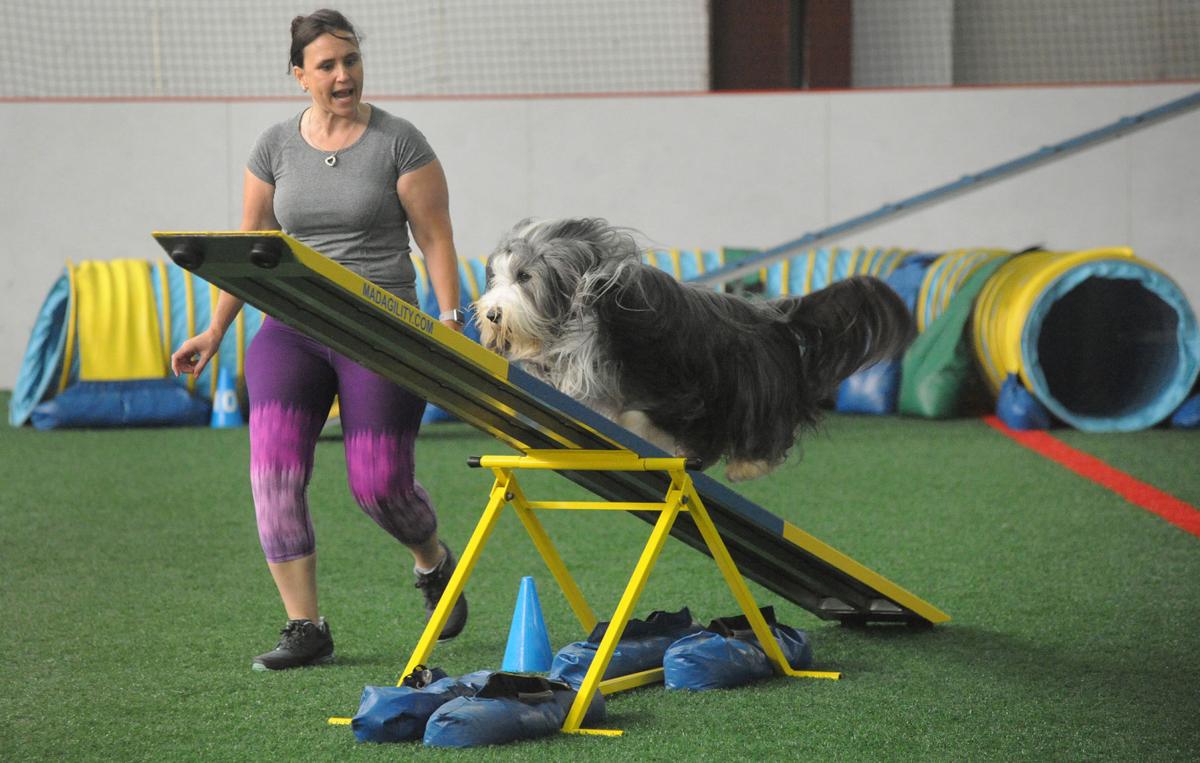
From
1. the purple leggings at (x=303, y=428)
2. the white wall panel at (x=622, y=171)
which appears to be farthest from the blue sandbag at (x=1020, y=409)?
the purple leggings at (x=303, y=428)

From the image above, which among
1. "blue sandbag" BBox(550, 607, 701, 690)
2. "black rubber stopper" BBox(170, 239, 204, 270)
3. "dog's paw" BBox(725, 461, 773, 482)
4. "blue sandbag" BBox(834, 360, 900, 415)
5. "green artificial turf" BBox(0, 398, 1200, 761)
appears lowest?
"blue sandbag" BBox(834, 360, 900, 415)

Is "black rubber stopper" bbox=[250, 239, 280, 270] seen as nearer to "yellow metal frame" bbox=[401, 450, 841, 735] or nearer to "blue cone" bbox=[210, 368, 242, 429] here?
"yellow metal frame" bbox=[401, 450, 841, 735]

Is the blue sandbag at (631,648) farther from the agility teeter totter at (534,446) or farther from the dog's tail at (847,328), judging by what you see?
the dog's tail at (847,328)

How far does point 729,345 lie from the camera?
9.21 ft

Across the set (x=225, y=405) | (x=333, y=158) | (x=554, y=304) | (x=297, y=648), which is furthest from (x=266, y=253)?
(x=225, y=405)

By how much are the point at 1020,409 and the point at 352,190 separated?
5.33 meters

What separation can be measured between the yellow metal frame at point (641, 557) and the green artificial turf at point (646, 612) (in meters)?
0.07

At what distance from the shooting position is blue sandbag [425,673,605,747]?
7.77ft

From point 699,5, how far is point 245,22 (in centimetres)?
354

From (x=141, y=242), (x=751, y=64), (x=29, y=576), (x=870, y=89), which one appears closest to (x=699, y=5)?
(x=751, y=64)

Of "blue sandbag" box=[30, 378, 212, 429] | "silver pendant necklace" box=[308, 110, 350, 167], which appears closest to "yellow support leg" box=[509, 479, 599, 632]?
"silver pendant necklace" box=[308, 110, 350, 167]

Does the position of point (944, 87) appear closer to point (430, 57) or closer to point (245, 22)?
point (430, 57)

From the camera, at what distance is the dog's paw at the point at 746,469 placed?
294cm

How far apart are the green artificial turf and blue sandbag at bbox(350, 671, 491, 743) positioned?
1.8 inches
